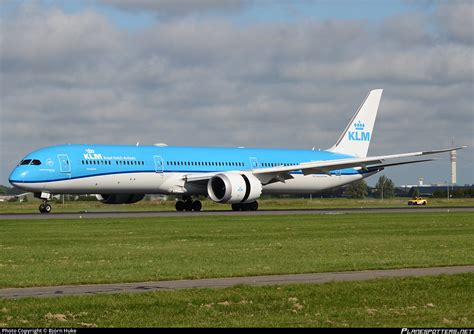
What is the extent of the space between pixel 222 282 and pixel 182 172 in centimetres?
3993

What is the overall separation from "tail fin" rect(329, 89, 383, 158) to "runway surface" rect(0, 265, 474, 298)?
51.6 m

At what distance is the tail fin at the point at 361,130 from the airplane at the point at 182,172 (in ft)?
10.9

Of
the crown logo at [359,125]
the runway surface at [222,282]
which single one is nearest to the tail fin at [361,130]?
the crown logo at [359,125]

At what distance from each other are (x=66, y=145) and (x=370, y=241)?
95.5ft

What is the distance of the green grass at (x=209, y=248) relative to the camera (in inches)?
829

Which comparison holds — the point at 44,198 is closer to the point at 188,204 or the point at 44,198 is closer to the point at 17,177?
the point at 17,177

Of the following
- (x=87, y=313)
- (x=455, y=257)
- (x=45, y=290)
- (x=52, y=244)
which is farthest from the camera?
(x=52, y=244)

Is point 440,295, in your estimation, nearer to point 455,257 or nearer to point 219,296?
point 219,296

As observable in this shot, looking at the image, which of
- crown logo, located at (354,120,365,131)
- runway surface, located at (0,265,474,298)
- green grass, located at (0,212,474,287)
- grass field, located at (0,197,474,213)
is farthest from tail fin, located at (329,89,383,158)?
runway surface, located at (0,265,474,298)

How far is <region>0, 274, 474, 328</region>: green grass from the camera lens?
45.9 feet

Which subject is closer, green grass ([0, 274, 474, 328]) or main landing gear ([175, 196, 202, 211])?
green grass ([0, 274, 474, 328])

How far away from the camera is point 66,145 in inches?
2160

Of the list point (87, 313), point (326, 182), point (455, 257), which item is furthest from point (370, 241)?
point (326, 182)
